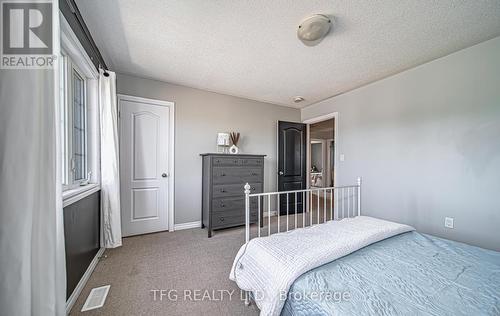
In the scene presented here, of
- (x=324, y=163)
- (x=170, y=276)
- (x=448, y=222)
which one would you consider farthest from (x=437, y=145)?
(x=324, y=163)

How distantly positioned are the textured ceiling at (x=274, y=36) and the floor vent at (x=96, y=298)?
2.41 meters

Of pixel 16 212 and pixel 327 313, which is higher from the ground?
pixel 16 212

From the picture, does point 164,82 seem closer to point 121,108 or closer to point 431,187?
point 121,108

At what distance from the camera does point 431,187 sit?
2.34m

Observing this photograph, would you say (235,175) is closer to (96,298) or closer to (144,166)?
(144,166)

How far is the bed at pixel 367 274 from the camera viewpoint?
0.84 m

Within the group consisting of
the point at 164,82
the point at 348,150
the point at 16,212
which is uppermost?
the point at 164,82

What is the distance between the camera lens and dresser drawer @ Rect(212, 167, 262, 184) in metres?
2.90

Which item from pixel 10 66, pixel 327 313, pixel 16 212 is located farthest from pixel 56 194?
pixel 327 313

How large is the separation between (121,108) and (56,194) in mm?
2233

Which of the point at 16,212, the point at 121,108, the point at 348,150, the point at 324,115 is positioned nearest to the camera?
the point at 16,212

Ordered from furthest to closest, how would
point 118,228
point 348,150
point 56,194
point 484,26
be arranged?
point 348,150 < point 118,228 < point 484,26 < point 56,194

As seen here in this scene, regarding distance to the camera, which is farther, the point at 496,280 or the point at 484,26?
the point at 484,26

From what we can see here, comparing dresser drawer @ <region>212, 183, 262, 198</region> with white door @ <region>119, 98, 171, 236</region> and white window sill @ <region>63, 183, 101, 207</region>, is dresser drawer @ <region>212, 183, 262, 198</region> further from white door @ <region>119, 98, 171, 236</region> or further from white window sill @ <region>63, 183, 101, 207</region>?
white window sill @ <region>63, 183, 101, 207</region>
